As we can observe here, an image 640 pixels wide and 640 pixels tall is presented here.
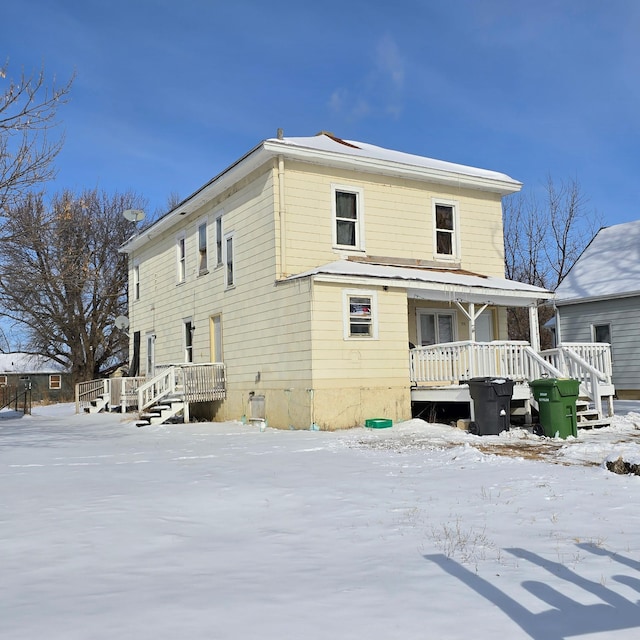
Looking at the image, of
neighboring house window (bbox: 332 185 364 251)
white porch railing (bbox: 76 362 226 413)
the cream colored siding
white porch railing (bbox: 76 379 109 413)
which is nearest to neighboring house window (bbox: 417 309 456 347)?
the cream colored siding

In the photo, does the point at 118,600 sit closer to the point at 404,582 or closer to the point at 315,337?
the point at 404,582

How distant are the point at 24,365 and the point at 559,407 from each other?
170 ft

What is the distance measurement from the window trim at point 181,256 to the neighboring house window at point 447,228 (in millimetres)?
8522

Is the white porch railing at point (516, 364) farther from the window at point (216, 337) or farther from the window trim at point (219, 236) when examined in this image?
the window trim at point (219, 236)

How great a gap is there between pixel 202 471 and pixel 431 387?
8104 millimetres

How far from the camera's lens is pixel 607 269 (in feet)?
87.1

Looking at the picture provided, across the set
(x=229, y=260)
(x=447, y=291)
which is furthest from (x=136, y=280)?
(x=447, y=291)

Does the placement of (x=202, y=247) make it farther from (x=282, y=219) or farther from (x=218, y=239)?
(x=282, y=219)

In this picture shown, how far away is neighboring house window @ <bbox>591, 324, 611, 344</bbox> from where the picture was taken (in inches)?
973

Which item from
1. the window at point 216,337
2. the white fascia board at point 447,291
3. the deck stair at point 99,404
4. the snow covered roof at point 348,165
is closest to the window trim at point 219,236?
the snow covered roof at point 348,165

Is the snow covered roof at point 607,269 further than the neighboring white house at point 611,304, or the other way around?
the snow covered roof at point 607,269

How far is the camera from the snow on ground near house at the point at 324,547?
146 inches

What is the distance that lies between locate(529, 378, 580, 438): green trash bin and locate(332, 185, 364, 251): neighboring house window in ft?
22.8

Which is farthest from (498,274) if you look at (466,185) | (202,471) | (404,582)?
(404,582)
